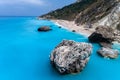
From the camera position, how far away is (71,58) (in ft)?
134

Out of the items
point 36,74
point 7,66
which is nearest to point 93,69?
point 36,74

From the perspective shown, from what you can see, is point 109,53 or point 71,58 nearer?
point 71,58

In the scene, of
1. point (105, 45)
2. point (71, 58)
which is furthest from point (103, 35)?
point (71, 58)

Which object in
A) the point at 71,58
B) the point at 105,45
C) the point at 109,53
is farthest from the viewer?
the point at 105,45

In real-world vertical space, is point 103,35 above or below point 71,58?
above

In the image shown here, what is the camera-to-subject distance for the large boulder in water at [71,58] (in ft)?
133

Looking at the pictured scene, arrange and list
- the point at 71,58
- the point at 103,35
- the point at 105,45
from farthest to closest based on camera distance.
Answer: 1. the point at 103,35
2. the point at 105,45
3. the point at 71,58

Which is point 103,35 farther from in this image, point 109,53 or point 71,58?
point 71,58

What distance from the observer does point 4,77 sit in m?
43.1

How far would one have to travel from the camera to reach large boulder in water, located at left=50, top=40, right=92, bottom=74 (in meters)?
40.4

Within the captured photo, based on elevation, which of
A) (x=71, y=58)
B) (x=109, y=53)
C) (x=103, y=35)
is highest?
(x=103, y=35)

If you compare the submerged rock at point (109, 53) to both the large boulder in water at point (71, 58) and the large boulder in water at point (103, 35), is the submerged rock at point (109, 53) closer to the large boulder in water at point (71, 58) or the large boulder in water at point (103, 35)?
the large boulder in water at point (103, 35)

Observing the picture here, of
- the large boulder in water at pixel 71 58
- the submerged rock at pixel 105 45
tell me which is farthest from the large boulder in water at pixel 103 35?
the large boulder in water at pixel 71 58

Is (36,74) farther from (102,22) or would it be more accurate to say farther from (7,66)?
(102,22)
